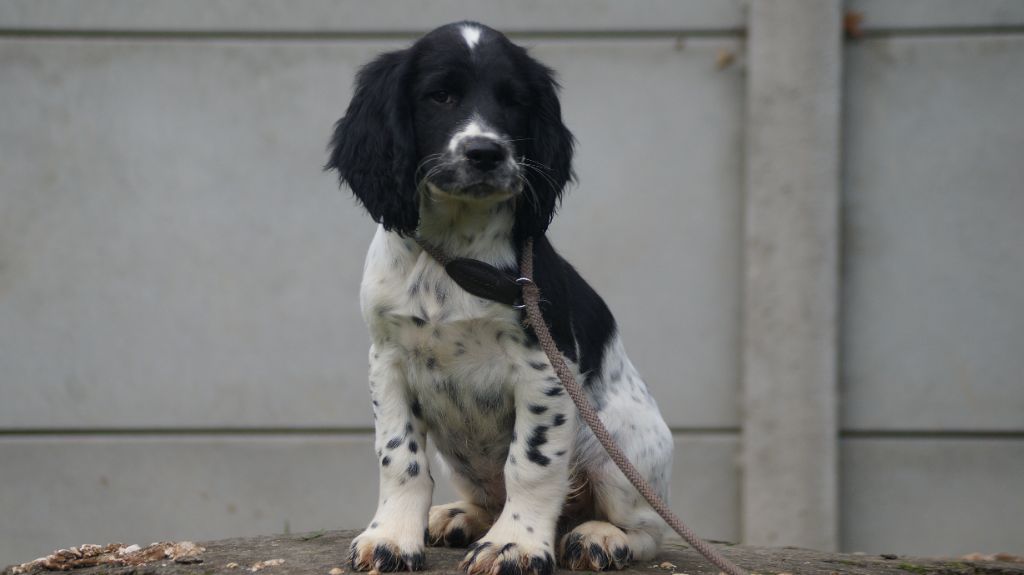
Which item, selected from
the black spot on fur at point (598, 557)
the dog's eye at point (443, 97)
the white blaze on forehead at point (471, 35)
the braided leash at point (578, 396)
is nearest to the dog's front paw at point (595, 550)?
the black spot on fur at point (598, 557)

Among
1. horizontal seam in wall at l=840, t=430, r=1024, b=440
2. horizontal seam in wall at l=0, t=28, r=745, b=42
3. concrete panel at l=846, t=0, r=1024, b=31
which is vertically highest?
concrete panel at l=846, t=0, r=1024, b=31

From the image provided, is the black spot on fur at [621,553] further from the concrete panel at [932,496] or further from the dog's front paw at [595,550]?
the concrete panel at [932,496]

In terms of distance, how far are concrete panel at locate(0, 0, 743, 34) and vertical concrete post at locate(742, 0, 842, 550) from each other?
67 centimetres

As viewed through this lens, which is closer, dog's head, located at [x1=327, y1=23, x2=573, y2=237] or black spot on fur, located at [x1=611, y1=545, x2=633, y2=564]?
dog's head, located at [x1=327, y1=23, x2=573, y2=237]

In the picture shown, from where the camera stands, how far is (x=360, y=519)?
244 inches

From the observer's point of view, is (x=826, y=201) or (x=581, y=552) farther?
(x=826, y=201)

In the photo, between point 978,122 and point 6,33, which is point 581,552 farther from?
point 6,33

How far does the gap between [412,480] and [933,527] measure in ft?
13.0

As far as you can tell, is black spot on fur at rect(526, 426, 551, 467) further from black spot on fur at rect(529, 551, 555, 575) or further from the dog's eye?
the dog's eye

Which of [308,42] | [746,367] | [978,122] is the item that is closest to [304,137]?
[308,42]

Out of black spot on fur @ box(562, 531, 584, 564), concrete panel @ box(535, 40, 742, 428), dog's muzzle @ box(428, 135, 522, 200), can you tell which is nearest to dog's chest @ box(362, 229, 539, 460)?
dog's muzzle @ box(428, 135, 522, 200)

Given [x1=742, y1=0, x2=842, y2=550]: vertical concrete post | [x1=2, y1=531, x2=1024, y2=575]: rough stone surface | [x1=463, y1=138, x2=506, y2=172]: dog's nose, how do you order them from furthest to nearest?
[x1=742, y1=0, x2=842, y2=550]: vertical concrete post < [x1=2, y1=531, x2=1024, y2=575]: rough stone surface < [x1=463, y1=138, x2=506, y2=172]: dog's nose

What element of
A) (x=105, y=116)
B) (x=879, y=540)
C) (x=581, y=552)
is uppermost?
(x=105, y=116)

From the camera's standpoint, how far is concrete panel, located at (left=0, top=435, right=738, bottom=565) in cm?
617
